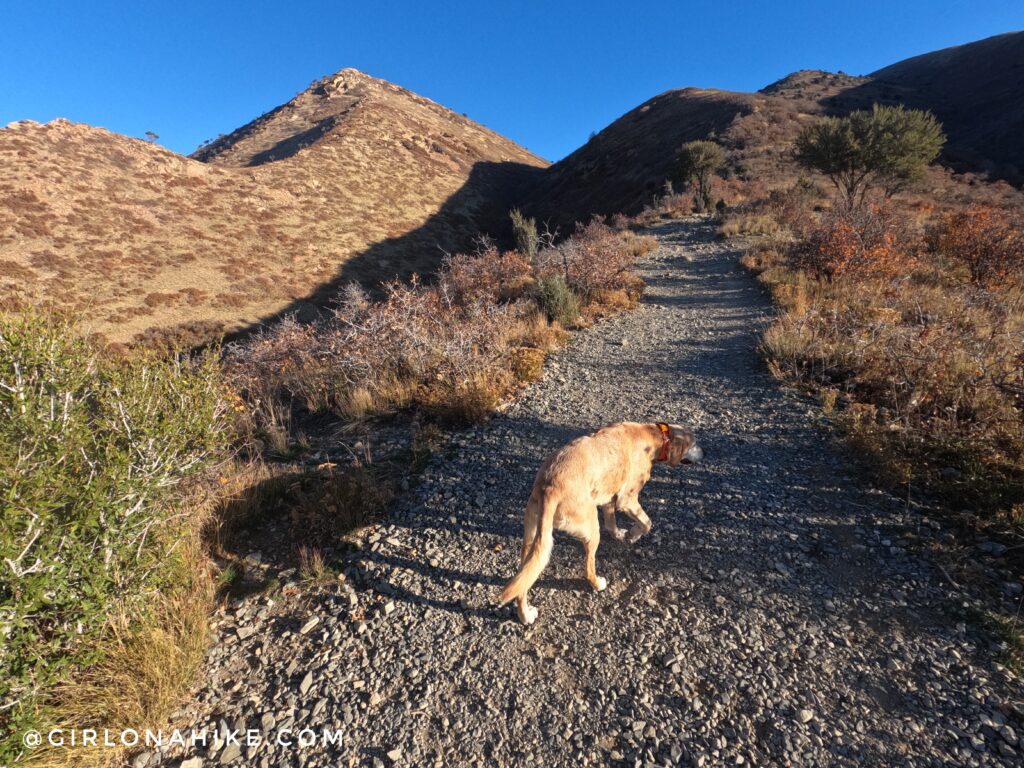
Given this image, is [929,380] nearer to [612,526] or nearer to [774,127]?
[612,526]

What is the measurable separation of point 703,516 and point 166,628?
433 centimetres

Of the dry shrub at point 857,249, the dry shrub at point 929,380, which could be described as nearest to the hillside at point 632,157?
the dry shrub at point 857,249

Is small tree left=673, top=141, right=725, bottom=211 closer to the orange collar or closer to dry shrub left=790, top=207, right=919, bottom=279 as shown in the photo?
dry shrub left=790, top=207, right=919, bottom=279

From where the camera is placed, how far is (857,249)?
10.1 m

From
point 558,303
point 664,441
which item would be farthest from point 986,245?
point 664,441

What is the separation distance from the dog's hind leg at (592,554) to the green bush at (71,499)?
9.71 ft

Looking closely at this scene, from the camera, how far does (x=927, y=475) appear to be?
3.86 metres

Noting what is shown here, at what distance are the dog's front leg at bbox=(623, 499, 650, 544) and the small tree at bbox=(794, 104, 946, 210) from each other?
22.2 meters

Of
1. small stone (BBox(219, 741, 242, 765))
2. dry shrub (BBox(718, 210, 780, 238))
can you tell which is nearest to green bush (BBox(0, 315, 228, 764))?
small stone (BBox(219, 741, 242, 765))

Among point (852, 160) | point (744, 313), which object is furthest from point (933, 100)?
point (744, 313)

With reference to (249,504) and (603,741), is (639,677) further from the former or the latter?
(249,504)

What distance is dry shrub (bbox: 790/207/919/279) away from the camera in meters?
9.81

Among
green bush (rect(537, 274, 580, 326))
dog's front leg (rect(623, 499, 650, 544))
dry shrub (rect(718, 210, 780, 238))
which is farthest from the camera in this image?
dry shrub (rect(718, 210, 780, 238))

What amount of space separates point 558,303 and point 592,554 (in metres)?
7.76
